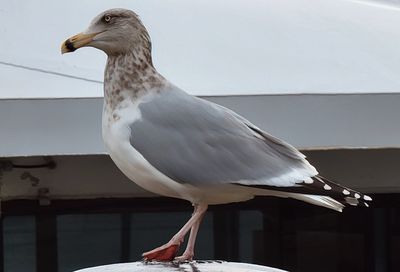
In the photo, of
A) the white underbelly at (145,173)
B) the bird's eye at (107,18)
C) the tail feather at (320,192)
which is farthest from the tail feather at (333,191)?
the bird's eye at (107,18)

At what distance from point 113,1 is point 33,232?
4.05 feet

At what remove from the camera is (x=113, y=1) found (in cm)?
407

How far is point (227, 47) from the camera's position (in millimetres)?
3992

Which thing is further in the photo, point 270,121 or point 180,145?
point 270,121

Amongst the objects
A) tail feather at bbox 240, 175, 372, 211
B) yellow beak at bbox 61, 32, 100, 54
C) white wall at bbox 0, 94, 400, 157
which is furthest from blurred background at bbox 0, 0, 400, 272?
tail feather at bbox 240, 175, 372, 211

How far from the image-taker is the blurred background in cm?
364

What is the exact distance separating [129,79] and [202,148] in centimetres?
23

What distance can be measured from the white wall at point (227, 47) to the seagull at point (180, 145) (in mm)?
1279

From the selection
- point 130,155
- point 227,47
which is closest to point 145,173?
point 130,155

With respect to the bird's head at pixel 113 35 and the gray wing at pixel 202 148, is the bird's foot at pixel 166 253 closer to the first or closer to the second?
the gray wing at pixel 202 148

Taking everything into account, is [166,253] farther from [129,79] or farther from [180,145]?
[129,79]

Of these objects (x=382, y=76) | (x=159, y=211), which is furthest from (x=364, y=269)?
(x=382, y=76)

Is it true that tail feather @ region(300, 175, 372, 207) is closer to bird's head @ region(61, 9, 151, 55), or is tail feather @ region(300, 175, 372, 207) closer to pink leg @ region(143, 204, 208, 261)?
pink leg @ region(143, 204, 208, 261)

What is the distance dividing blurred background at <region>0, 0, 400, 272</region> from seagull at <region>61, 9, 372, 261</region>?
49.8 inches
